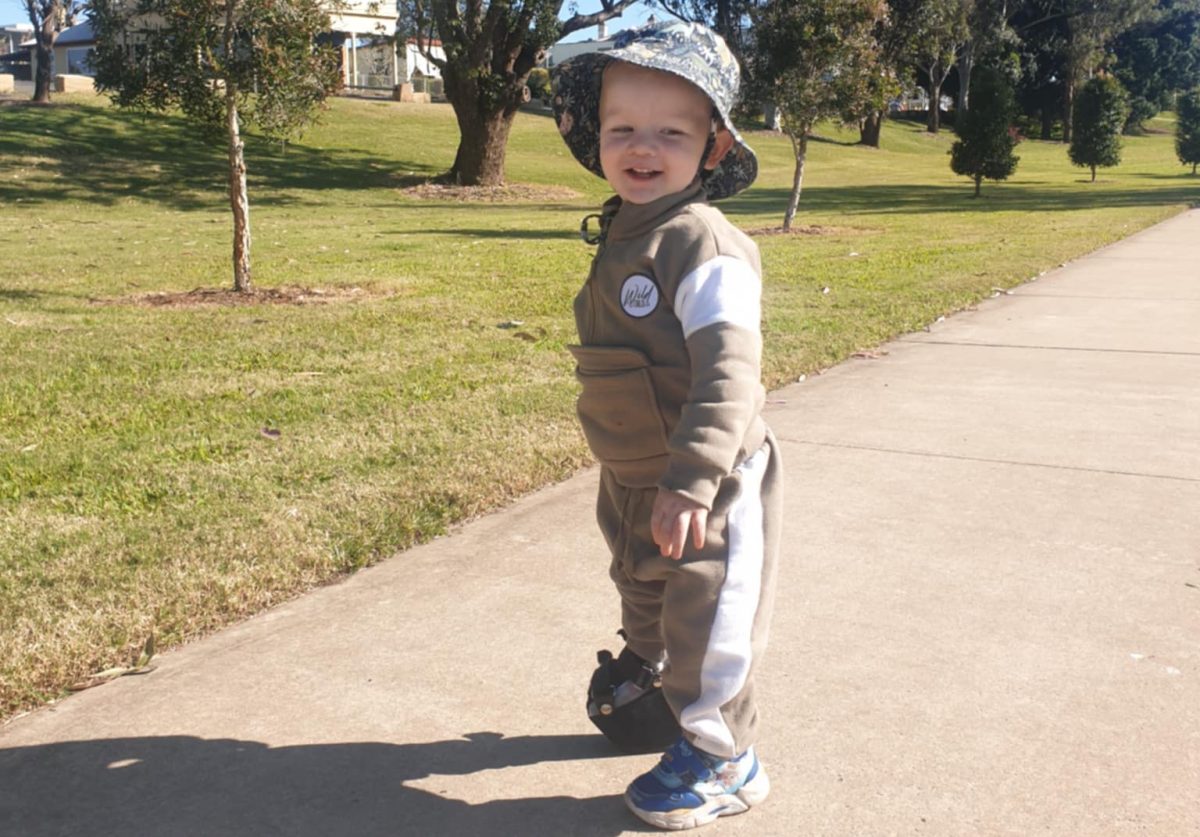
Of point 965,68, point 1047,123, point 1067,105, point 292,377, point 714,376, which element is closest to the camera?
point 714,376

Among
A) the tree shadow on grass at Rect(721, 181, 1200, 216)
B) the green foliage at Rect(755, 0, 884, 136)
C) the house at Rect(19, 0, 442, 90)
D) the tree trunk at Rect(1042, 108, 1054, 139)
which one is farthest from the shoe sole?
the tree trunk at Rect(1042, 108, 1054, 139)

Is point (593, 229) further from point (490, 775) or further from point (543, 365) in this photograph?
point (490, 775)

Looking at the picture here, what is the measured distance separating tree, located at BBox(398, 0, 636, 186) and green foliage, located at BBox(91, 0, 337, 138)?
40.6 feet

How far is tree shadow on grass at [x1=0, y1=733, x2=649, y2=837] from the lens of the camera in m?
2.47

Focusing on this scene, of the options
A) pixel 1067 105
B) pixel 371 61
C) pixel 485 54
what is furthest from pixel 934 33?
pixel 1067 105

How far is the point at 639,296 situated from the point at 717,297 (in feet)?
0.56

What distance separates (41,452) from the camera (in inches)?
195

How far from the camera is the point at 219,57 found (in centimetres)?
955

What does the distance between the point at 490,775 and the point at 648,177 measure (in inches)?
48.8

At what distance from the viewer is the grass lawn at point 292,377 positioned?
368cm

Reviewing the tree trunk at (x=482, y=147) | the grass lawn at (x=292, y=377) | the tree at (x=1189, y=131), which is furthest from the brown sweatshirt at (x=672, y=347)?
the tree at (x=1189, y=131)

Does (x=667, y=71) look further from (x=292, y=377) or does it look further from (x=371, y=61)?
(x=371, y=61)

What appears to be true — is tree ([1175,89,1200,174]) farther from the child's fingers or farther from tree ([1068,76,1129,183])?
the child's fingers

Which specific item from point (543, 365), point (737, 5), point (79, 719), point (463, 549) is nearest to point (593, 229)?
point (737, 5)
